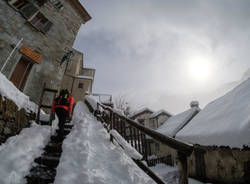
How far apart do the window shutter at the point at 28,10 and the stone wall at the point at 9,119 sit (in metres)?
6.56

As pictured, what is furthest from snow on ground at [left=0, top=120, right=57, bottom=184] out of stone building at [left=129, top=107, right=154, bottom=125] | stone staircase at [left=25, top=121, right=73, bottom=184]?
stone building at [left=129, top=107, right=154, bottom=125]

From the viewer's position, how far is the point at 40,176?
1924 millimetres

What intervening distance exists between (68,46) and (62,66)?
1.84 meters

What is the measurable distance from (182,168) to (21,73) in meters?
8.70

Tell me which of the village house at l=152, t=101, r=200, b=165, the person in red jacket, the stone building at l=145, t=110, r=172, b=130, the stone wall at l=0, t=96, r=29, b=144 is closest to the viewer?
the stone wall at l=0, t=96, r=29, b=144

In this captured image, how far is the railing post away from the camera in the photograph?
1.41 m

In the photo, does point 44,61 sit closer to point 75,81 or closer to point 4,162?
point 4,162

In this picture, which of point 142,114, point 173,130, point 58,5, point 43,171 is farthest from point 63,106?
point 142,114

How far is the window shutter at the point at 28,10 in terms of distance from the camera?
673 centimetres

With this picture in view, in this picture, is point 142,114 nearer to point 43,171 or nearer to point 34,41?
point 34,41

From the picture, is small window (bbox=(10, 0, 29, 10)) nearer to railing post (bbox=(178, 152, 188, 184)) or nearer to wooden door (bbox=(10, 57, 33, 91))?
wooden door (bbox=(10, 57, 33, 91))

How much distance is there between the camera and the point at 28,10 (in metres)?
6.96

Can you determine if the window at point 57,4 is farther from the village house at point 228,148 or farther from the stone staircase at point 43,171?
the village house at point 228,148

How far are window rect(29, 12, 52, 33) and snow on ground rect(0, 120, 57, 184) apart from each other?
23.8ft
